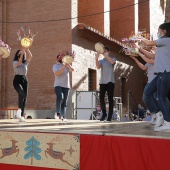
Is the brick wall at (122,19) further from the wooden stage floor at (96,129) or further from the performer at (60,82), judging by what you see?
the wooden stage floor at (96,129)

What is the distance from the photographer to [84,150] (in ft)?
14.5

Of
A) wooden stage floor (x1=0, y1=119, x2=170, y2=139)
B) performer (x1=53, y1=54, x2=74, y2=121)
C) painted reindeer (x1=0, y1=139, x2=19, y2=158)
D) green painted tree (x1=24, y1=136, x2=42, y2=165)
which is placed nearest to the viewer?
wooden stage floor (x1=0, y1=119, x2=170, y2=139)

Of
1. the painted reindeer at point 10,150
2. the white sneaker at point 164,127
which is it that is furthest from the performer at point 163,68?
the painted reindeer at point 10,150

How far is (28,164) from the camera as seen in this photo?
4.70 meters

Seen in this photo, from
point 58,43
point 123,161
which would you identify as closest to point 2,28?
point 58,43

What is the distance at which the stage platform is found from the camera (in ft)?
13.0

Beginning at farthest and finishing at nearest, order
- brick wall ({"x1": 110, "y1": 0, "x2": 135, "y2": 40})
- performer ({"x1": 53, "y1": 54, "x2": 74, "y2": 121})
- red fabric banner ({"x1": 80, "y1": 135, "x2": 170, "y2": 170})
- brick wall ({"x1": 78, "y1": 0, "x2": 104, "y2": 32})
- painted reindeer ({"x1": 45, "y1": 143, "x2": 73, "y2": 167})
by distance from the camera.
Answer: brick wall ({"x1": 110, "y1": 0, "x2": 135, "y2": 40})
brick wall ({"x1": 78, "y1": 0, "x2": 104, "y2": 32})
performer ({"x1": 53, "y1": 54, "x2": 74, "y2": 121})
painted reindeer ({"x1": 45, "y1": 143, "x2": 73, "y2": 167})
red fabric banner ({"x1": 80, "y1": 135, "x2": 170, "y2": 170})

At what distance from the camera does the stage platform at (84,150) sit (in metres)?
3.96

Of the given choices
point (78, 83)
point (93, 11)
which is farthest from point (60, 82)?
point (93, 11)

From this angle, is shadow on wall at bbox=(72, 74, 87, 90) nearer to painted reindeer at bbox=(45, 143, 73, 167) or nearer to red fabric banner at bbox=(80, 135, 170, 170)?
painted reindeer at bbox=(45, 143, 73, 167)

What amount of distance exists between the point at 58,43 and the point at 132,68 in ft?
29.0

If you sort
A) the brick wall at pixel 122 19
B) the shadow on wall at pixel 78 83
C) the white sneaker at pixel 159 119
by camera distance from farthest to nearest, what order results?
the brick wall at pixel 122 19, the shadow on wall at pixel 78 83, the white sneaker at pixel 159 119

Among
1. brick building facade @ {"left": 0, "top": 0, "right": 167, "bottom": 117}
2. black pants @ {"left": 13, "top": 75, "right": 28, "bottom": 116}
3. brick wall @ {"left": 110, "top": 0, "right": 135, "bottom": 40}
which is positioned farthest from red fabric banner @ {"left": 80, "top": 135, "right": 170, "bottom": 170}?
brick wall @ {"left": 110, "top": 0, "right": 135, "bottom": 40}

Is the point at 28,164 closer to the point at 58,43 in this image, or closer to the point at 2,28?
the point at 58,43
